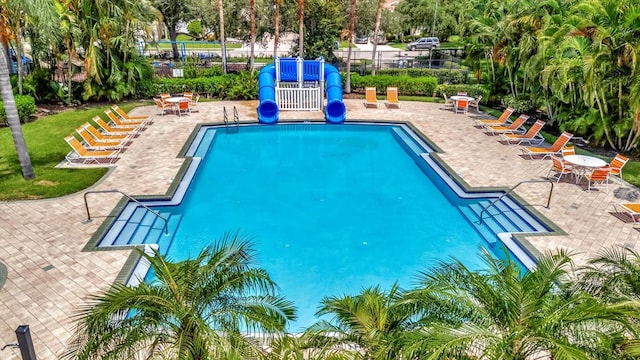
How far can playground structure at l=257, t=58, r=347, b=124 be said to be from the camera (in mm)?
20672

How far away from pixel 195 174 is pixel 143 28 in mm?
10593

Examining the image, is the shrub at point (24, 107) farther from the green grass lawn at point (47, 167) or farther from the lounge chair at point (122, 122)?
the lounge chair at point (122, 122)

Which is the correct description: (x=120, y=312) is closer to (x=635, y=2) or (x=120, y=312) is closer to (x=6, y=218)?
(x=6, y=218)

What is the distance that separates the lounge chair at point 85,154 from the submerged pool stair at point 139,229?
375cm

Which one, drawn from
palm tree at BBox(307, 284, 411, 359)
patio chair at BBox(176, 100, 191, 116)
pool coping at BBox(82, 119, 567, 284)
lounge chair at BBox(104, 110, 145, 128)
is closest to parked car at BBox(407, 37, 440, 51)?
pool coping at BBox(82, 119, 567, 284)

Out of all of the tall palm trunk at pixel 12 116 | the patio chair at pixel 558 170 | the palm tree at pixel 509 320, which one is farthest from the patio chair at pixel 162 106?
the palm tree at pixel 509 320

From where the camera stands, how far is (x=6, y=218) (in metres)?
10.6

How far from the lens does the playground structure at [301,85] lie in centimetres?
2067

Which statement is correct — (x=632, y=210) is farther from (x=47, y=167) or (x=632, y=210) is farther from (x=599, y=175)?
(x=47, y=167)

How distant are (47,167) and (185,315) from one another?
11.6 m

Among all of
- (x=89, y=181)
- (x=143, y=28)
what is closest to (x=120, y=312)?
(x=89, y=181)

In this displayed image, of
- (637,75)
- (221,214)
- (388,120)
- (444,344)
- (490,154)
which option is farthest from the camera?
(388,120)

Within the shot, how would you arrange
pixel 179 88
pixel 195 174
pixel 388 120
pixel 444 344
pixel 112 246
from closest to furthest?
1. pixel 444 344
2. pixel 112 246
3. pixel 195 174
4. pixel 388 120
5. pixel 179 88

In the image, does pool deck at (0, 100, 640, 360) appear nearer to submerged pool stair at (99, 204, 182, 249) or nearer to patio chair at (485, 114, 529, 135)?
submerged pool stair at (99, 204, 182, 249)
